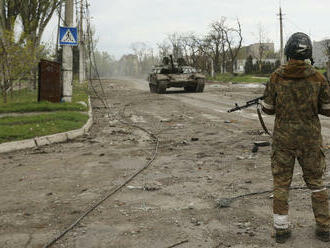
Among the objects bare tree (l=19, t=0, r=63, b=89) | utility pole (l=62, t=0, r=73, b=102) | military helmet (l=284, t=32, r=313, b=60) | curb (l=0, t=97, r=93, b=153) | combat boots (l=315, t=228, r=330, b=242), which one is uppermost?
bare tree (l=19, t=0, r=63, b=89)

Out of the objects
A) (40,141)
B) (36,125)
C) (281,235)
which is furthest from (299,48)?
(36,125)

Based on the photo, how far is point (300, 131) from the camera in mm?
3391

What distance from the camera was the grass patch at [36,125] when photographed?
342 inches

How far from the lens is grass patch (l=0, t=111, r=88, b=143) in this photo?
28.5ft

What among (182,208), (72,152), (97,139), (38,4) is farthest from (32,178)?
(38,4)

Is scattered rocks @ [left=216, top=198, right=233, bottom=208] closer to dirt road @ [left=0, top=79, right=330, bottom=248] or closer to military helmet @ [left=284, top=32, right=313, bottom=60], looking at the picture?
dirt road @ [left=0, top=79, right=330, bottom=248]

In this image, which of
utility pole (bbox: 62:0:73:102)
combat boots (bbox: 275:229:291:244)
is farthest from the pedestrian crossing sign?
combat boots (bbox: 275:229:291:244)

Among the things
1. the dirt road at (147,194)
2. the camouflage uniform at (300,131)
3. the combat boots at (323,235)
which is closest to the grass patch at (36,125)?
the dirt road at (147,194)

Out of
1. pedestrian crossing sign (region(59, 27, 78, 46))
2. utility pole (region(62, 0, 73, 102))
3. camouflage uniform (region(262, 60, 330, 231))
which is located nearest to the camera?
camouflage uniform (region(262, 60, 330, 231))

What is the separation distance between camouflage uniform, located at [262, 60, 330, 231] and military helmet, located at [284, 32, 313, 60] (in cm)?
6

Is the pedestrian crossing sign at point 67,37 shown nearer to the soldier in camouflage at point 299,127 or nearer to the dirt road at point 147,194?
the dirt road at point 147,194

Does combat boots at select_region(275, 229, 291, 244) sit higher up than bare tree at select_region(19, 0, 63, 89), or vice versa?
bare tree at select_region(19, 0, 63, 89)

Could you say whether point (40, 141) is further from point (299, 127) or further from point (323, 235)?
point (323, 235)

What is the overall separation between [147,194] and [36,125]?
592 centimetres
